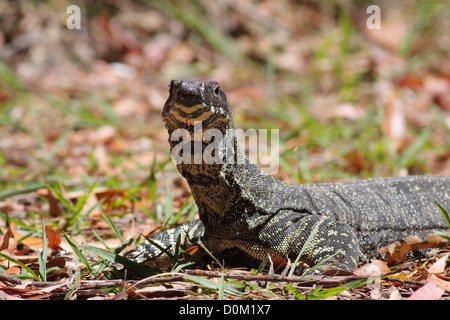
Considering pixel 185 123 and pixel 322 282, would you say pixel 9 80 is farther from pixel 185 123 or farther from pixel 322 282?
pixel 322 282

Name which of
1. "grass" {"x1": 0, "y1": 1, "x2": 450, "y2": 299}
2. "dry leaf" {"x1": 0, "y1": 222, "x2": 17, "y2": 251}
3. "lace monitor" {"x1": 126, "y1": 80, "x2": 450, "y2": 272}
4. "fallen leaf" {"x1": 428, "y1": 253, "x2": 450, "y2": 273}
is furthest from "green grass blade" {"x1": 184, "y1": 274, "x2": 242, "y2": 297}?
"dry leaf" {"x1": 0, "y1": 222, "x2": 17, "y2": 251}

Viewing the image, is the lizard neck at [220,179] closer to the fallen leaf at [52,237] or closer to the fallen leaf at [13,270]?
the fallen leaf at [52,237]

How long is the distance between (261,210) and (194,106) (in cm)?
102

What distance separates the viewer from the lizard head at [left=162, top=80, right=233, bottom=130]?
3525 millimetres

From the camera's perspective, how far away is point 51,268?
12.4 feet

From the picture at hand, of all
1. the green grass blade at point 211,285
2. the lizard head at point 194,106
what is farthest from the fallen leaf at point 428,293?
the lizard head at point 194,106

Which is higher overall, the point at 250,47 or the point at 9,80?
the point at 250,47

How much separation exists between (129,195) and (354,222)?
239 cm

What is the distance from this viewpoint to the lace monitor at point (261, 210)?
370cm

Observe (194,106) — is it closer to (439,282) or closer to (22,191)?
(439,282)

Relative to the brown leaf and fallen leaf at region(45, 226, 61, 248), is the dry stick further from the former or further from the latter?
fallen leaf at region(45, 226, 61, 248)
